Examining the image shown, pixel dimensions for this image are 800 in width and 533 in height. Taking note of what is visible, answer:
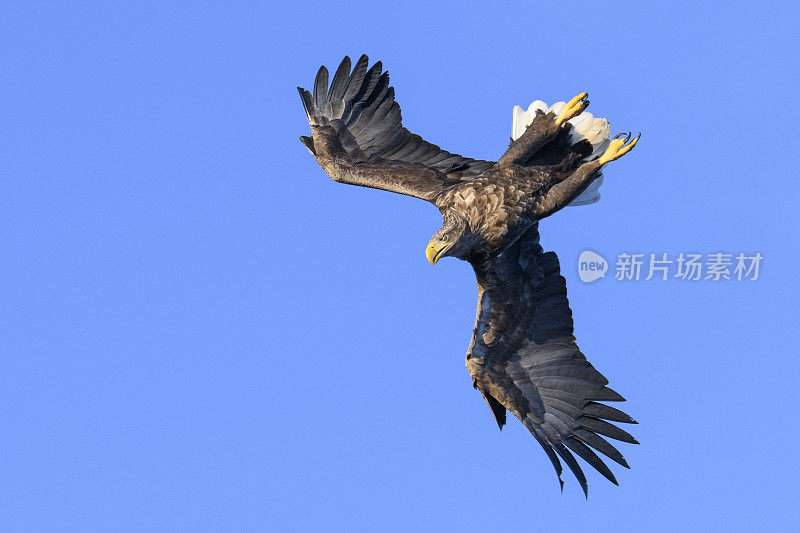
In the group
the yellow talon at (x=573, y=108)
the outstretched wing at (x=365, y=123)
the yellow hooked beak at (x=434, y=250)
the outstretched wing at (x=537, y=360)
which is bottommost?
the outstretched wing at (x=537, y=360)

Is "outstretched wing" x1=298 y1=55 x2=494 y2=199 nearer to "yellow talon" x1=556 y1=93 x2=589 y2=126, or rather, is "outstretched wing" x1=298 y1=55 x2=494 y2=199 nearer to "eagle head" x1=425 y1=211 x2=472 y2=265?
"yellow talon" x1=556 y1=93 x2=589 y2=126

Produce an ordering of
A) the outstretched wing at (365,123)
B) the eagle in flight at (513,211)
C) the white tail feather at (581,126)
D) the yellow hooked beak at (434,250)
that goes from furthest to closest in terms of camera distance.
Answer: the outstretched wing at (365,123) → the white tail feather at (581,126) → the eagle in flight at (513,211) → the yellow hooked beak at (434,250)

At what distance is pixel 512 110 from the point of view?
12.3 m

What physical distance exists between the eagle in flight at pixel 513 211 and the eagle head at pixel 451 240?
12 millimetres

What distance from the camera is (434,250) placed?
34.6 ft

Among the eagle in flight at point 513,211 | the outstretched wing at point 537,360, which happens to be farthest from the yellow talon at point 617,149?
the outstretched wing at point 537,360

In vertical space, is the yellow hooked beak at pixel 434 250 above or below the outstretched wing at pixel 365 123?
below

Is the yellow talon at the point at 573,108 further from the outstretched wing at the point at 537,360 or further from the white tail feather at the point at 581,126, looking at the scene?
the outstretched wing at the point at 537,360

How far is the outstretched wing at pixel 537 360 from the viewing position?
11.1 meters

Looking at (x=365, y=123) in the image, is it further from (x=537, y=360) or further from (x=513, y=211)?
(x=537, y=360)

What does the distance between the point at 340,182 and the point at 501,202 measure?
1.91m

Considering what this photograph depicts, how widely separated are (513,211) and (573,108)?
4.70 feet

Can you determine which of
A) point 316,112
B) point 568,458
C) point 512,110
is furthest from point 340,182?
point 568,458

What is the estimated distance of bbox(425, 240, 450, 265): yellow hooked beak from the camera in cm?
1052
